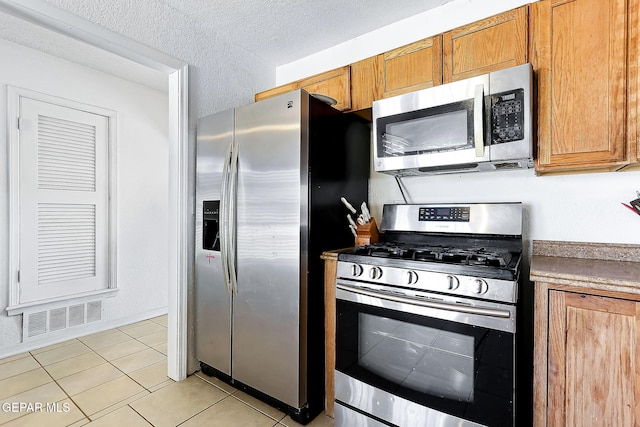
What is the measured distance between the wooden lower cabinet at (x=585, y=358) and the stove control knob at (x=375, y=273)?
2.05 ft

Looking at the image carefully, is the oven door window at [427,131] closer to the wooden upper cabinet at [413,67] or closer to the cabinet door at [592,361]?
the wooden upper cabinet at [413,67]

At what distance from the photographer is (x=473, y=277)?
127 centimetres

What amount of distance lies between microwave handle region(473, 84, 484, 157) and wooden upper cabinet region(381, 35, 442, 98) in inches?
12.8

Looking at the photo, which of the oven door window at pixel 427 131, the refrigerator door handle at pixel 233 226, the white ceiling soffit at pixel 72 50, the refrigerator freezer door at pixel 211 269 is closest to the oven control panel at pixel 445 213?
the oven door window at pixel 427 131

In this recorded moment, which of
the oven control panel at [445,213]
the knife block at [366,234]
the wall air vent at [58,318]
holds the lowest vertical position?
the wall air vent at [58,318]

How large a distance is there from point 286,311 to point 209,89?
1.72 metres

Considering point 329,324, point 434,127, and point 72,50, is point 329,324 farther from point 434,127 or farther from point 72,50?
point 72,50

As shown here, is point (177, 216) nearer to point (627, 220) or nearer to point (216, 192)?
point (216, 192)

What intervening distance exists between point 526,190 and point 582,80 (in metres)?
0.61

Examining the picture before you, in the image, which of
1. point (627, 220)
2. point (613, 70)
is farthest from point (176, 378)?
point (613, 70)

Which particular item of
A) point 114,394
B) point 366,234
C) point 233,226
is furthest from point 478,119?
point 114,394

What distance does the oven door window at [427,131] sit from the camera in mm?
1614

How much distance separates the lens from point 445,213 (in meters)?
1.95

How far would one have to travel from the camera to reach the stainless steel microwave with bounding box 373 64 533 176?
1465mm
